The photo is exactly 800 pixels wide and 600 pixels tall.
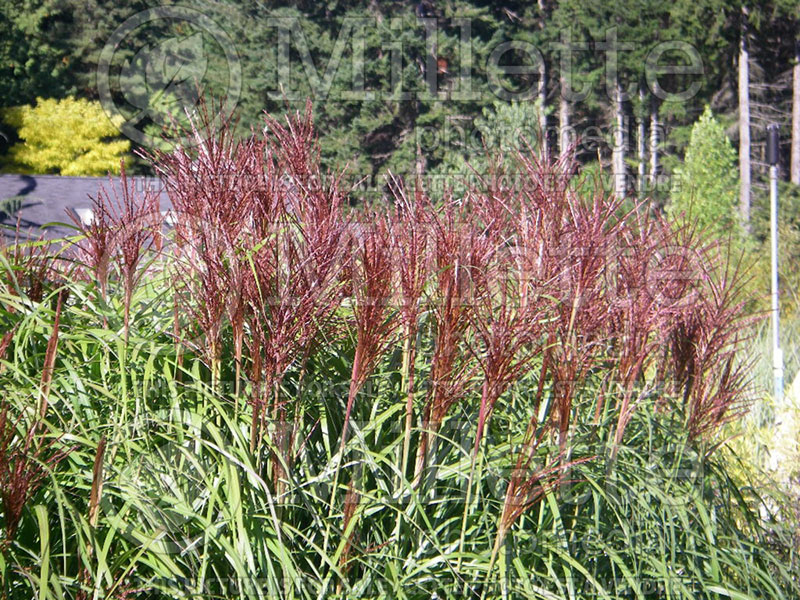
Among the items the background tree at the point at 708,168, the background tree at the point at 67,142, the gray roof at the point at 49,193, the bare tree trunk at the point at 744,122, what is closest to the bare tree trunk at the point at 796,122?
the bare tree trunk at the point at 744,122

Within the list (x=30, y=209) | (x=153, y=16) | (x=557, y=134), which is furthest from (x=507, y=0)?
(x=30, y=209)

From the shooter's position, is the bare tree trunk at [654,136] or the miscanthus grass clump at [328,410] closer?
the miscanthus grass clump at [328,410]

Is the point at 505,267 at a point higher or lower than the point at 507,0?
lower

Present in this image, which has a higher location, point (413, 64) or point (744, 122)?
point (413, 64)

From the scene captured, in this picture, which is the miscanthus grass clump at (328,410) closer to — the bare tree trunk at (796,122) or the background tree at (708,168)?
the background tree at (708,168)

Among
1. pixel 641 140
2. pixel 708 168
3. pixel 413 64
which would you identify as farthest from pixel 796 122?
pixel 413 64

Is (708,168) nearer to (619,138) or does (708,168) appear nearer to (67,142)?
(619,138)

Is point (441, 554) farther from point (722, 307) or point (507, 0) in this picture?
point (507, 0)

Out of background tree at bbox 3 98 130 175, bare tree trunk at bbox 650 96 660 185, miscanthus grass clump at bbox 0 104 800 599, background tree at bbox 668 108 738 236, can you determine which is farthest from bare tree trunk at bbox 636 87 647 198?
miscanthus grass clump at bbox 0 104 800 599

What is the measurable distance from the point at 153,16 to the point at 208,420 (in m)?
29.0

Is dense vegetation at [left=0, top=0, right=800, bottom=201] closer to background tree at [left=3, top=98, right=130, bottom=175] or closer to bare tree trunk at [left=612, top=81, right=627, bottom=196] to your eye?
bare tree trunk at [left=612, top=81, right=627, bottom=196]

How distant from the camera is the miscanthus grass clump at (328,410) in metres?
1.62

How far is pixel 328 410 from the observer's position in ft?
6.30

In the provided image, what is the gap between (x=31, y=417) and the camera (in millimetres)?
1760
